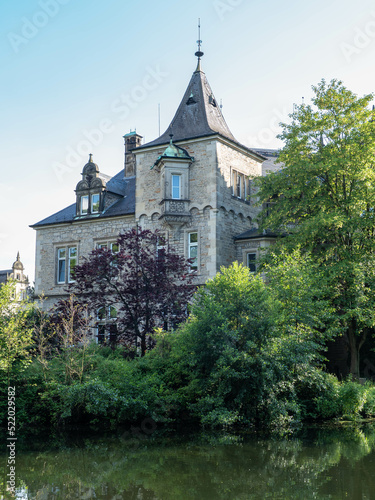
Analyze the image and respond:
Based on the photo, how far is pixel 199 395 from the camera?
681 inches

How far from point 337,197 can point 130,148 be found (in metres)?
16.4

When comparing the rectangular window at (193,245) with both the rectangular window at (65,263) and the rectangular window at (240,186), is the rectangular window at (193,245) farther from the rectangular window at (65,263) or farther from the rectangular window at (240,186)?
the rectangular window at (65,263)

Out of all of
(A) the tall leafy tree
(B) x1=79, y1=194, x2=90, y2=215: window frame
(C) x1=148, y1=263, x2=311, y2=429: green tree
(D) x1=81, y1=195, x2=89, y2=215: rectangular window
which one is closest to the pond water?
(C) x1=148, y1=263, x2=311, y2=429: green tree

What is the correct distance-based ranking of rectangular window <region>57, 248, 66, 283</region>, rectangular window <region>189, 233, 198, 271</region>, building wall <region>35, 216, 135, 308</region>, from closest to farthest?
rectangular window <region>189, 233, 198, 271</region>
building wall <region>35, 216, 135, 308</region>
rectangular window <region>57, 248, 66, 283</region>

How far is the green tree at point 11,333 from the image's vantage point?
16.7 m

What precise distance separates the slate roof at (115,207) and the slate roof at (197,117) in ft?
10.4

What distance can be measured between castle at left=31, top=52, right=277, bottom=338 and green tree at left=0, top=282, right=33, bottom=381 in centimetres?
985

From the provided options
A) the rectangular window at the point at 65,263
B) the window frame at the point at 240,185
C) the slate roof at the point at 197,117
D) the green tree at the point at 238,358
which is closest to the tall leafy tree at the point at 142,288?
the green tree at the point at 238,358

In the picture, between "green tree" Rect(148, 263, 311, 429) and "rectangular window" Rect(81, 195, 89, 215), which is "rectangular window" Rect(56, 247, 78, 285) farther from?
"green tree" Rect(148, 263, 311, 429)

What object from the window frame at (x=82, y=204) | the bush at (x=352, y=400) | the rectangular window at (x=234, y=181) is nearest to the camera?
the bush at (x=352, y=400)

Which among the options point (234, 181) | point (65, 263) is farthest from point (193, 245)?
point (65, 263)

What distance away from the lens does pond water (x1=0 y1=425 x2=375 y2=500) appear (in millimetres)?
8984

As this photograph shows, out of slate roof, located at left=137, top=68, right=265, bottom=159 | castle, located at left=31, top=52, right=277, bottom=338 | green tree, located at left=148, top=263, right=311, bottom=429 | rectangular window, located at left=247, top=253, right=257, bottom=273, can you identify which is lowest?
green tree, located at left=148, top=263, right=311, bottom=429

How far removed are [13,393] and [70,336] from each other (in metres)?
2.32
